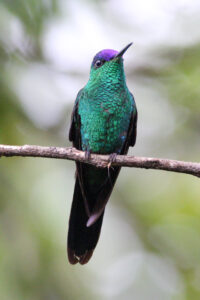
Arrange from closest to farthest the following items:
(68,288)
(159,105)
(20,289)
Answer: (20,289), (68,288), (159,105)

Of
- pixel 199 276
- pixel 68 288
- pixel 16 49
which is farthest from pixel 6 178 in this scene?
pixel 199 276

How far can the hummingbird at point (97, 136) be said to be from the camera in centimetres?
490

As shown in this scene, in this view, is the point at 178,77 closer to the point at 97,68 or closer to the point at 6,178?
the point at 97,68

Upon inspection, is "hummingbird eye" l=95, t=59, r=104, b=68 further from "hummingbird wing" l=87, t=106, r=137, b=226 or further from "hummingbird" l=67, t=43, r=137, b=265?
"hummingbird wing" l=87, t=106, r=137, b=226

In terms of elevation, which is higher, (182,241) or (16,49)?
(16,49)

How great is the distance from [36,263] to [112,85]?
1761 mm

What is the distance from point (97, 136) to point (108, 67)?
70 centimetres

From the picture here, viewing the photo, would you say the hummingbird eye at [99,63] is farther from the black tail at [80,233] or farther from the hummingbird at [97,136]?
the black tail at [80,233]

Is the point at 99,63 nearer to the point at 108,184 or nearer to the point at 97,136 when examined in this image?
the point at 97,136

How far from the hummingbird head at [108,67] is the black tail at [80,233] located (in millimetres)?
1006

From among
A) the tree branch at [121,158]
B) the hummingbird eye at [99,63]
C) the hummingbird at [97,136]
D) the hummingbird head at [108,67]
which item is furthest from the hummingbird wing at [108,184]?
the tree branch at [121,158]

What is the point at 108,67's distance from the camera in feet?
16.7

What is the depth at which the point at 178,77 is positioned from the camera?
5.87 m

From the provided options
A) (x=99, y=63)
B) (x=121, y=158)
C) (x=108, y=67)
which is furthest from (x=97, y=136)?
(x=121, y=158)
